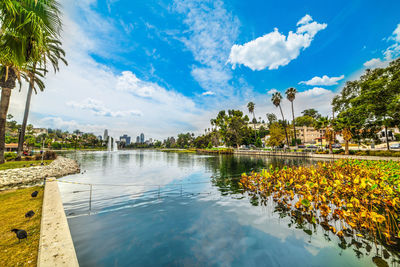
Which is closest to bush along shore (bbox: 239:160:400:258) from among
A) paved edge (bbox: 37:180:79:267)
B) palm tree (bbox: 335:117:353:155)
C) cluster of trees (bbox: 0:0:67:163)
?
paved edge (bbox: 37:180:79:267)

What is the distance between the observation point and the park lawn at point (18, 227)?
4136 mm

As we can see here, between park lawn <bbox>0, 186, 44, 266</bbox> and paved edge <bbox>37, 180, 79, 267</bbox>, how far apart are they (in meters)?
0.22

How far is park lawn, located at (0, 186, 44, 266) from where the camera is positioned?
4136 millimetres

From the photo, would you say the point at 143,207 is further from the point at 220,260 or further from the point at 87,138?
the point at 87,138

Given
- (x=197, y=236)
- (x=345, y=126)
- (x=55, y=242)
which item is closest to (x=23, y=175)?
(x=55, y=242)

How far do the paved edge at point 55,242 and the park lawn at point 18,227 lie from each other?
0.22 m

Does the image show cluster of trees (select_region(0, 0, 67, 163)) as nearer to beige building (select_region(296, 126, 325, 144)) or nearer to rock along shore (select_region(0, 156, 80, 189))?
rock along shore (select_region(0, 156, 80, 189))

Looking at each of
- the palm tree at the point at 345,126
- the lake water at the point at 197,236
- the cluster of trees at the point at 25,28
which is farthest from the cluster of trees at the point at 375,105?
the cluster of trees at the point at 25,28

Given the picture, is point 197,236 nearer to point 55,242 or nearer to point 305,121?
point 55,242

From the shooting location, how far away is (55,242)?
4.59 metres

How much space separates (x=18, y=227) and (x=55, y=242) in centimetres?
267

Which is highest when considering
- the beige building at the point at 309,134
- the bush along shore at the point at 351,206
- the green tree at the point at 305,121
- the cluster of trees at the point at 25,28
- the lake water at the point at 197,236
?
the green tree at the point at 305,121

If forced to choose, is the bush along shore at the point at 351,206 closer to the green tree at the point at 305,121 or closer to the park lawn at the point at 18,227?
the park lawn at the point at 18,227

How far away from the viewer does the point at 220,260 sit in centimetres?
550
